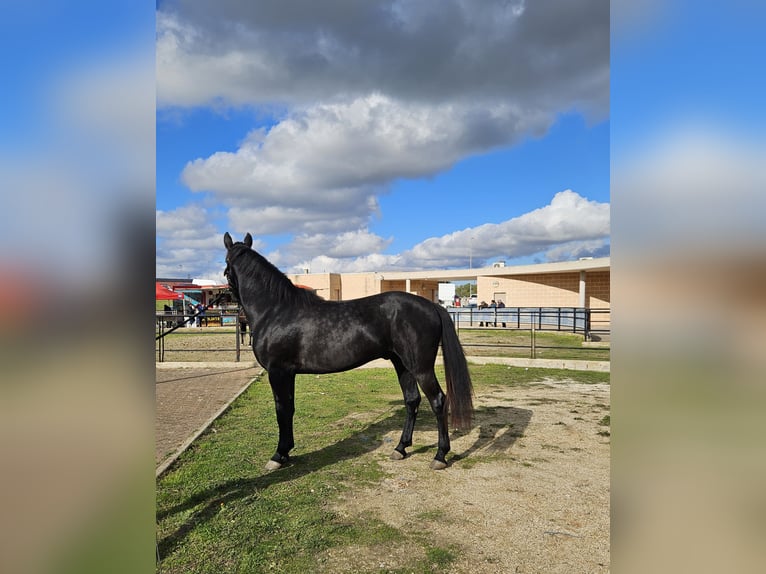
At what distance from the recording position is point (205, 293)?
29.2 meters

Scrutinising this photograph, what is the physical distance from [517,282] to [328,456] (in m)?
25.3

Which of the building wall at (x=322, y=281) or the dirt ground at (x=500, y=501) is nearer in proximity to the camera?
the dirt ground at (x=500, y=501)

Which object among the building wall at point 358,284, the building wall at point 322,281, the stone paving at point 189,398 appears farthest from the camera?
the building wall at point 322,281

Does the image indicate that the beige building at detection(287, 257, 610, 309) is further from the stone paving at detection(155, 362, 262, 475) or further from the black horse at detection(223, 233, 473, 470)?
the black horse at detection(223, 233, 473, 470)

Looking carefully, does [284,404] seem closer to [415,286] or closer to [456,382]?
[456,382]

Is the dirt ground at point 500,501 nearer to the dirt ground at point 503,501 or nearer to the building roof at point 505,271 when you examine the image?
the dirt ground at point 503,501

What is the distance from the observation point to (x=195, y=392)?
7.57 metres

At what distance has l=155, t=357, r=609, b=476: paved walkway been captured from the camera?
16.0ft

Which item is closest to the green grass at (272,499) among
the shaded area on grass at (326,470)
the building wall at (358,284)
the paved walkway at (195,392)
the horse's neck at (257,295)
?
the shaded area on grass at (326,470)

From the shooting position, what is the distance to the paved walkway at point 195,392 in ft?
16.0

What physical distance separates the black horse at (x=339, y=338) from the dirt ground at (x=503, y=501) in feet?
1.55
